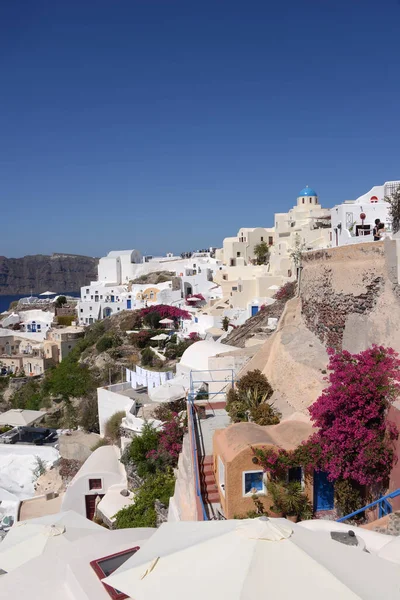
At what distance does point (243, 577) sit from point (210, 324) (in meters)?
30.4

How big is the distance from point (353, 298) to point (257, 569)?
23.4 feet

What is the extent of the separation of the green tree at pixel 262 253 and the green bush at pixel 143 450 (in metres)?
35.6

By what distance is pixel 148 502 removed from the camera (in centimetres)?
1176

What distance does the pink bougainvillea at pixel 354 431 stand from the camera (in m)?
7.51

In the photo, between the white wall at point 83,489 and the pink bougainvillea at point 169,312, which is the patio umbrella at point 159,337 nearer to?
the pink bougainvillea at point 169,312

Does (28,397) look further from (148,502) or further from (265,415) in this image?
(265,415)

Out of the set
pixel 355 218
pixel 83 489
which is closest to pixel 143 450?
pixel 83 489

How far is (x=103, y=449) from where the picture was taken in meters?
16.2

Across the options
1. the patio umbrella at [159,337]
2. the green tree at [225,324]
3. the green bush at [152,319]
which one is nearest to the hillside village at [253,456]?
the green tree at [225,324]

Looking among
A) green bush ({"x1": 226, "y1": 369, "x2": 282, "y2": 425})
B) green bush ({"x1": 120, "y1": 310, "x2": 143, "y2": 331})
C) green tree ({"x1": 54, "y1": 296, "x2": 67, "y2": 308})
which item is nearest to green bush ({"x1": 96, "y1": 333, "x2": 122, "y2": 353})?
green bush ({"x1": 120, "y1": 310, "x2": 143, "y2": 331})

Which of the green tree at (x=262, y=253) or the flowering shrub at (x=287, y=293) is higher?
the green tree at (x=262, y=253)

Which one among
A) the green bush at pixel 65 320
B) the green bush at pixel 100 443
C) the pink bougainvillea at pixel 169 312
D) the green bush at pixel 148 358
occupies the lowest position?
the green bush at pixel 100 443

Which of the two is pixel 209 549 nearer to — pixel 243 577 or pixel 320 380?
pixel 243 577

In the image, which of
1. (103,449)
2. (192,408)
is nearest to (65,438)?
(103,449)
